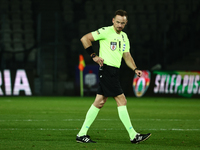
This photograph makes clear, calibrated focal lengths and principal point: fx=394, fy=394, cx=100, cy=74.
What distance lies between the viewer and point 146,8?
79.9 ft

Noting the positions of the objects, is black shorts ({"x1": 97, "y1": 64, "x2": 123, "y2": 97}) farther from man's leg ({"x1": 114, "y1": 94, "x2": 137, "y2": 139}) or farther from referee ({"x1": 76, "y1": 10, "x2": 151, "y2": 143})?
man's leg ({"x1": 114, "y1": 94, "x2": 137, "y2": 139})

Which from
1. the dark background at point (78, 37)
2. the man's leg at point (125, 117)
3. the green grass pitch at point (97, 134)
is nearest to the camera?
the green grass pitch at point (97, 134)

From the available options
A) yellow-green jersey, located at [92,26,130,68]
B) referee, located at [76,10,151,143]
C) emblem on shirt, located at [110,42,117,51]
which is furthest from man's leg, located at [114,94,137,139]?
emblem on shirt, located at [110,42,117,51]

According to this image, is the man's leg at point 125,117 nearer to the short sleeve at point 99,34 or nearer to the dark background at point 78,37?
the short sleeve at point 99,34

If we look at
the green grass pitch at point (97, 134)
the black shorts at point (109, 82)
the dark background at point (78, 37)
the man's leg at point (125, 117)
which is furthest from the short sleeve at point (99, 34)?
the dark background at point (78, 37)

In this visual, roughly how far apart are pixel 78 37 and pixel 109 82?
1639 cm

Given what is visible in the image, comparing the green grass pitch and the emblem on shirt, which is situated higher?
the emblem on shirt

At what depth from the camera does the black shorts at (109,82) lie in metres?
5.89

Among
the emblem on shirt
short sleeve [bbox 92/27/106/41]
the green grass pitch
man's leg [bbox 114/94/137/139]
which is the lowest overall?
the green grass pitch

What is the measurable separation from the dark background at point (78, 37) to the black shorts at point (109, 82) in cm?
1323

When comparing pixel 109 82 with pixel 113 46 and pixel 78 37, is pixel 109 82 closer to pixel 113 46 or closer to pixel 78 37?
pixel 113 46

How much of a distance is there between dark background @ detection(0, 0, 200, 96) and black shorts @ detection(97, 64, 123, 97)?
13225 mm

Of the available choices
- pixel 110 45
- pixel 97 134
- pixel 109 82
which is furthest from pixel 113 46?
pixel 97 134

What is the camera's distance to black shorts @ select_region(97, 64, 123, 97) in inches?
232
